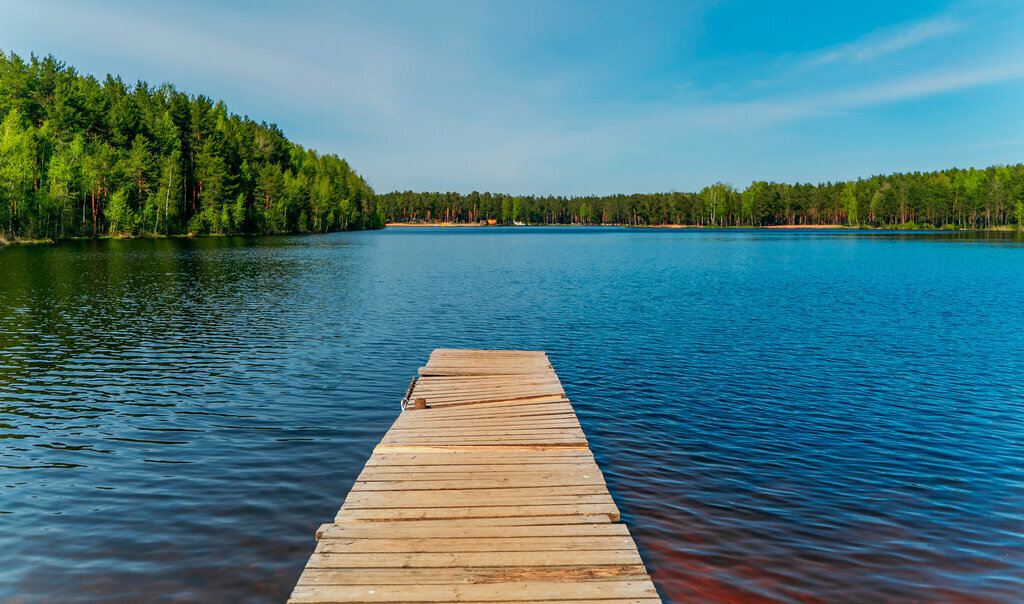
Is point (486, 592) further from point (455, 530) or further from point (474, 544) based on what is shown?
point (455, 530)

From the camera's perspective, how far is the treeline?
8444 centimetres

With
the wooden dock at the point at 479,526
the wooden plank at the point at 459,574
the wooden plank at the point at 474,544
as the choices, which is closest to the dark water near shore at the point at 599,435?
the wooden dock at the point at 479,526

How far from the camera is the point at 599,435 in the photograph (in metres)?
14.3

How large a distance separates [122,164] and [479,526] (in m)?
120

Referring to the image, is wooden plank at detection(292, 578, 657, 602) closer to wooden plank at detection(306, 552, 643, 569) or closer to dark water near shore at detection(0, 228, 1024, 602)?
wooden plank at detection(306, 552, 643, 569)

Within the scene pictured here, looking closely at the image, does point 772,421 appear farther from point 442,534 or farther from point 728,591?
point 442,534

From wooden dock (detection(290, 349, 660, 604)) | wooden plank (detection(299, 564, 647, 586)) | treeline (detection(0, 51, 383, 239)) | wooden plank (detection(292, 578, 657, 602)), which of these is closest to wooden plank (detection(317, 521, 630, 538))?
wooden dock (detection(290, 349, 660, 604))

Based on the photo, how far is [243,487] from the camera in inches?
430

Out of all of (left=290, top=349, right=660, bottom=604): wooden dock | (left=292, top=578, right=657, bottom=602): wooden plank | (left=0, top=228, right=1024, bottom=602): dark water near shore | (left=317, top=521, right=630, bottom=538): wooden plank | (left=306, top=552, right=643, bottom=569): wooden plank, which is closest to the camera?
(left=292, top=578, right=657, bottom=602): wooden plank

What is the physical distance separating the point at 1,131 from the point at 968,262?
13071 cm

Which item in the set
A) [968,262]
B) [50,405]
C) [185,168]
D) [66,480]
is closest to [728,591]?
[66,480]

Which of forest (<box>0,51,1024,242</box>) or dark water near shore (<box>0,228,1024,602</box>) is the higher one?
forest (<box>0,51,1024,242</box>)

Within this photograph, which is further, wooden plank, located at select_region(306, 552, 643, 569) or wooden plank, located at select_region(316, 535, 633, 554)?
wooden plank, located at select_region(316, 535, 633, 554)

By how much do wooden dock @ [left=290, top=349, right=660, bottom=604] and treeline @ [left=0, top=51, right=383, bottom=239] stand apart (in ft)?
302
